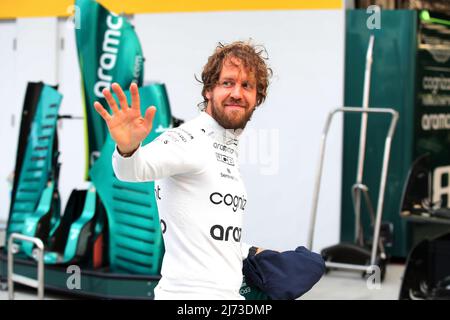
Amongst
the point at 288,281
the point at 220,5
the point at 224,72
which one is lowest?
the point at 288,281

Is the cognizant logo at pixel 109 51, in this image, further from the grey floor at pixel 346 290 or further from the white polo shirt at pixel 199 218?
the white polo shirt at pixel 199 218

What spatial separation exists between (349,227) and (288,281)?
4.98 meters

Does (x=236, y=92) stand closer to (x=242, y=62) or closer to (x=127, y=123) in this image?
(x=242, y=62)

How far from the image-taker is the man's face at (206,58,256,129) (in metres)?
1.76

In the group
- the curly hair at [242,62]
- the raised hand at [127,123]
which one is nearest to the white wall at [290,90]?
the curly hair at [242,62]

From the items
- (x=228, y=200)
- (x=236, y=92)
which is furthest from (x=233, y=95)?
(x=228, y=200)

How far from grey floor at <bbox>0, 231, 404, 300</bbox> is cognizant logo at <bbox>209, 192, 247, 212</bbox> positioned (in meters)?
3.47

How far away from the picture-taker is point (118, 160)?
5.30 feet

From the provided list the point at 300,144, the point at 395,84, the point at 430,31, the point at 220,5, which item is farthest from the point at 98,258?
the point at 430,31

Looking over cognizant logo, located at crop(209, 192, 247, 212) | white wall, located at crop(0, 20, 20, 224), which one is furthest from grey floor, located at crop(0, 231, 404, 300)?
cognizant logo, located at crop(209, 192, 247, 212)

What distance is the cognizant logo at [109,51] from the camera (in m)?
4.86

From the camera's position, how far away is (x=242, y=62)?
5.84 feet

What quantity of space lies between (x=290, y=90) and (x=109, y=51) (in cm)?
197

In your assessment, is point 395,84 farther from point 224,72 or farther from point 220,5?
point 224,72
